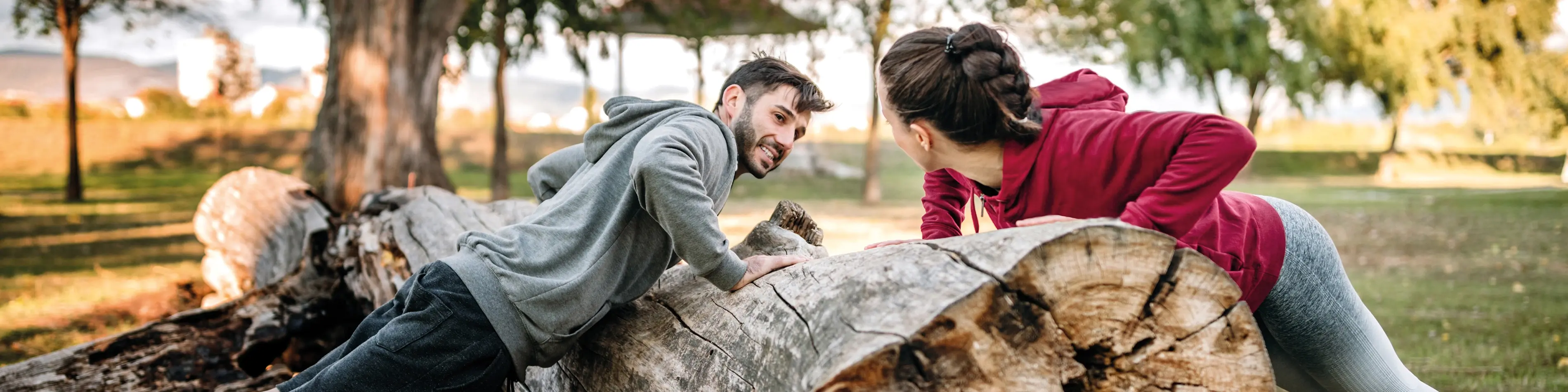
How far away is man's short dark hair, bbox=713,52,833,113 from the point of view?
2.46m

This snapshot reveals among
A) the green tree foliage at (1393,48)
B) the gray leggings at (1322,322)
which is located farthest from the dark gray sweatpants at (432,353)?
the green tree foliage at (1393,48)

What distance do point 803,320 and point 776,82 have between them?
33.2 inches

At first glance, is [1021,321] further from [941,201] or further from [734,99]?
[734,99]

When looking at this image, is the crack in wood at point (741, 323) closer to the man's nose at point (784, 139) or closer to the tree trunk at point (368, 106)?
the man's nose at point (784, 139)

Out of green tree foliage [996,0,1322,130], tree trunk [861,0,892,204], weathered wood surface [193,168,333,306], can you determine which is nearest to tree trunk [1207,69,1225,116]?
green tree foliage [996,0,1322,130]

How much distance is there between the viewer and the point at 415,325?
2.27 meters

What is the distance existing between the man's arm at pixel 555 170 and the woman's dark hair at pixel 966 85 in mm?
1282

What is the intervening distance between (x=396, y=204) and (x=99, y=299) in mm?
3182

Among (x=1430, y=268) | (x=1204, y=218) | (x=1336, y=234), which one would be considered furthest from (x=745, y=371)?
(x=1336, y=234)

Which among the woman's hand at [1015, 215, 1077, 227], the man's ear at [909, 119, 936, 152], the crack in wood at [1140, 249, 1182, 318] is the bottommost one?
the crack in wood at [1140, 249, 1182, 318]

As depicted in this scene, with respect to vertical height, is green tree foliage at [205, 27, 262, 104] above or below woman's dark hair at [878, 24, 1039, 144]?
below

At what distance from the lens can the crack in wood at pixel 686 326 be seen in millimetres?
2039

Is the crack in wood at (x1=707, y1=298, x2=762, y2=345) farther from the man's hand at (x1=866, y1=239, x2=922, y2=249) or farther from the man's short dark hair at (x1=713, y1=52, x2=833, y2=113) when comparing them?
the man's short dark hair at (x1=713, y1=52, x2=833, y2=113)

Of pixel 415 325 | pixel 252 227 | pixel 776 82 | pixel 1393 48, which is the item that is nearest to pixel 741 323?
pixel 776 82
